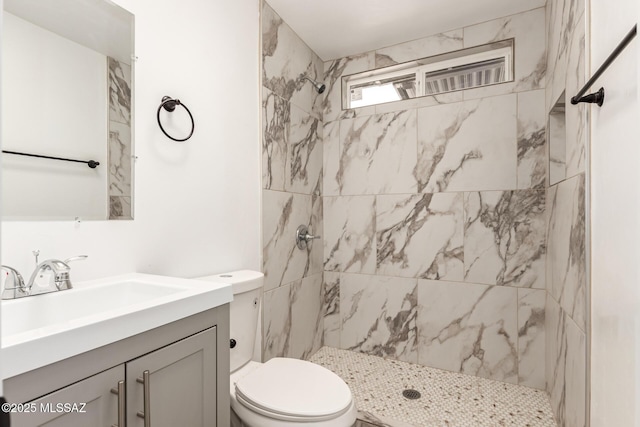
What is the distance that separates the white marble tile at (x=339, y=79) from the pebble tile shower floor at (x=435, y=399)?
181 cm

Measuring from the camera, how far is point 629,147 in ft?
3.33

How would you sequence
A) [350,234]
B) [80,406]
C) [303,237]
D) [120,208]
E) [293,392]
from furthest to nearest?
[350,234]
[303,237]
[293,392]
[120,208]
[80,406]

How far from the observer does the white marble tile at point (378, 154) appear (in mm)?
2504

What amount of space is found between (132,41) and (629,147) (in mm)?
1692

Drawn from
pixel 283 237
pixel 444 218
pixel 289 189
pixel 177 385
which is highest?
pixel 289 189

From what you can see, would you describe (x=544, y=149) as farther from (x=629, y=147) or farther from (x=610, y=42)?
(x=629, y=147)

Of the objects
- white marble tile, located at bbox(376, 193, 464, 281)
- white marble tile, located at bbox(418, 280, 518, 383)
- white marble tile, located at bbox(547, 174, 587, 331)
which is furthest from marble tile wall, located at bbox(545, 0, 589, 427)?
white marble tile, located at bbox(376, 193, 464, 281)

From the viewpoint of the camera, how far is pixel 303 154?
2.52 metres

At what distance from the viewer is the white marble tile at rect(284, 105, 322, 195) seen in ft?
7.78

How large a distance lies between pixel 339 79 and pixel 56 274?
2270 millimetres

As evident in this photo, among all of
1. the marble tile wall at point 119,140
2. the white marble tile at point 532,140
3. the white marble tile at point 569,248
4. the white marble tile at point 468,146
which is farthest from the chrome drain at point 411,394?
the marble tile wall at point 119,140

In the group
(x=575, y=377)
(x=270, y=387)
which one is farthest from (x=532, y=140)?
(x=270, y=387)

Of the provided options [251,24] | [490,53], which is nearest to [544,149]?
[490,53]

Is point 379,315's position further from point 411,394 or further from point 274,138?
point 274,138
